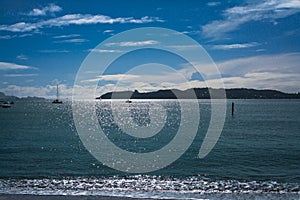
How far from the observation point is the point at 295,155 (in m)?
27.7

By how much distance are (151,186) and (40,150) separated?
A: 18.0 m

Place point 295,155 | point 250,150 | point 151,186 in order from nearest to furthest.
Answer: point 151,186 < point 295,155 < point 250,150

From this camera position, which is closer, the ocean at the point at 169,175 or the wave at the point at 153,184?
the ocean at the point at 169,175

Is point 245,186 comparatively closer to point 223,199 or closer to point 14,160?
point 223,199

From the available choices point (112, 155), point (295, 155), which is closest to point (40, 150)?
point (112, 155)

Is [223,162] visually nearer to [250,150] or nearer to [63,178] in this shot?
[250,150]

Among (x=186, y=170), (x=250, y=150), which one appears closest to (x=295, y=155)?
(x=250, y=150)

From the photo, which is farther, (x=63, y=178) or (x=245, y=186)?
(x=63, y=178)

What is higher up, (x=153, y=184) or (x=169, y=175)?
(x=153, y=184)

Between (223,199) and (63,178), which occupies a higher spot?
(223,199)

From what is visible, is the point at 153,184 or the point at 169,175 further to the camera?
the point at 169,175

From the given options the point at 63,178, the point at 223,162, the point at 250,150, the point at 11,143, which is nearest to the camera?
the point at 63,178

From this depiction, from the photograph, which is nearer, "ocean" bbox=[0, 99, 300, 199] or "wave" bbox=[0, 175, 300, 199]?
"ocean" bbox=[0, 99, 300, 199]

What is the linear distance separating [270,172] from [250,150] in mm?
10192
